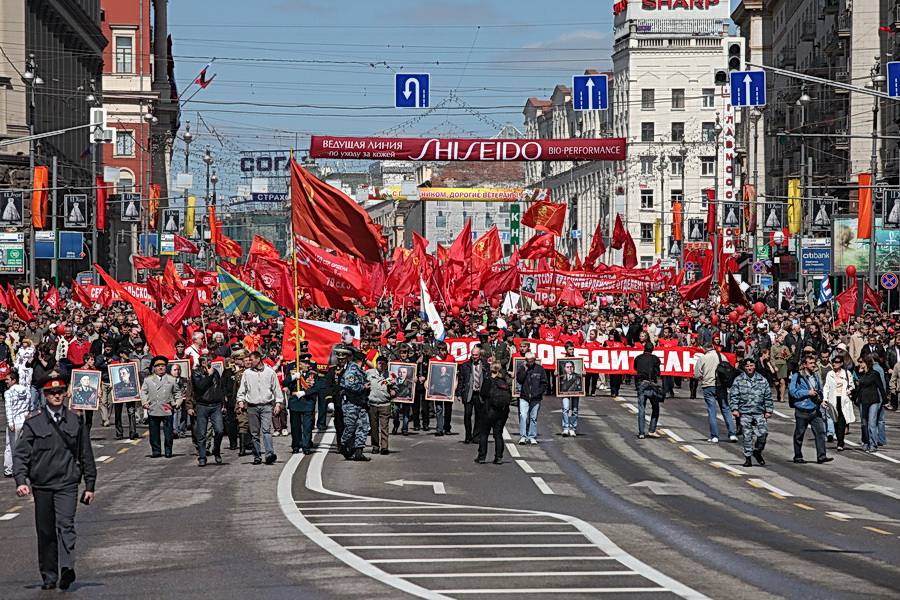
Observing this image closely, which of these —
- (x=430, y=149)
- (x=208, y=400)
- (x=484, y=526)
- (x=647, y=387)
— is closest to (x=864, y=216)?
(x=430, y=149)

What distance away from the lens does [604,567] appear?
12281 millimetres

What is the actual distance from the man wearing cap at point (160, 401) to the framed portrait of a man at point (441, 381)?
494 centimetres

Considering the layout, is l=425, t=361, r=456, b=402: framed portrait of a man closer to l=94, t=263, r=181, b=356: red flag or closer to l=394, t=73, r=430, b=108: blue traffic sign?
l=94, t=263, r=181, b=356: red flag

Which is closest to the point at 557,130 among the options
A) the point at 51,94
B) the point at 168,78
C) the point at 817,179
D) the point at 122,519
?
the point at 168,78

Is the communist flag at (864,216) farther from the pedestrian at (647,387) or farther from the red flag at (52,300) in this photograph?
the pedestrian at (647,387)

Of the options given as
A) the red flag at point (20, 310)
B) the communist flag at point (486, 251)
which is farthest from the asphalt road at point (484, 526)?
the communist flag at point (486, 251)

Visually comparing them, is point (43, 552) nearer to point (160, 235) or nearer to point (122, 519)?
point (122, 519)

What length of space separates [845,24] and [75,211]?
36096mm

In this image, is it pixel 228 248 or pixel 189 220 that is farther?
pixel 189 220

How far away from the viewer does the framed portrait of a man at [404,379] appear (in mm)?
26391

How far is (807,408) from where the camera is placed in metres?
22.9

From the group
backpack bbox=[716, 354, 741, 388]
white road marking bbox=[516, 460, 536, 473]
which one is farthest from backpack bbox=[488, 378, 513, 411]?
backpack bbox=[716, 354, 741, 388]

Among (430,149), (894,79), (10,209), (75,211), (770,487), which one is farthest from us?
(75,211)

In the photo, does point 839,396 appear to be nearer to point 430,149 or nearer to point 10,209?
point 430,149
